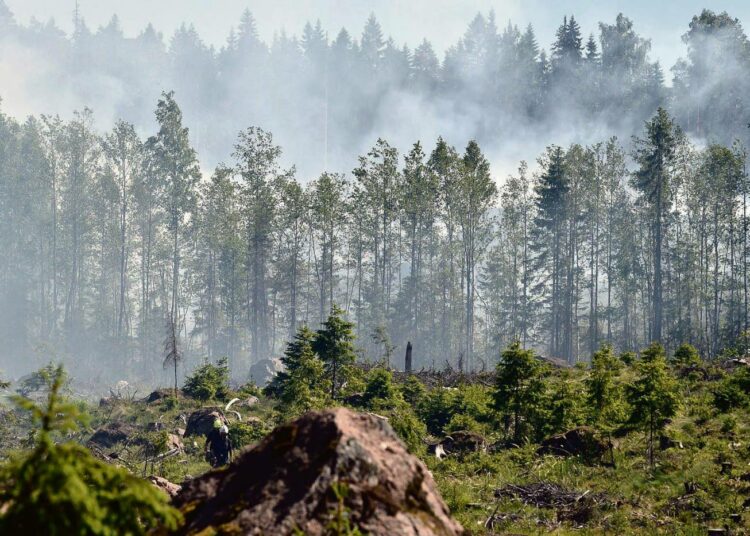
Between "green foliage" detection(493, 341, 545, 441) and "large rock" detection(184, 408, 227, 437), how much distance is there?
28.3ft

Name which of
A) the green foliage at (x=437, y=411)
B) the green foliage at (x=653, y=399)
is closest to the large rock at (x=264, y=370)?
Result: the green foliage at (x=437, y=411)

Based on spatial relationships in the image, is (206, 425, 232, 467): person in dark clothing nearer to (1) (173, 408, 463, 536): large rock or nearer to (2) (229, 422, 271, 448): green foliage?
(2) (229, 422, 271, 448): green foliage

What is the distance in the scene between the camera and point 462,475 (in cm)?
1367

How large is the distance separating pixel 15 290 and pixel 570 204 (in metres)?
66.4

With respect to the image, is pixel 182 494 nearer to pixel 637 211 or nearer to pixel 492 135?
pixel 637 211

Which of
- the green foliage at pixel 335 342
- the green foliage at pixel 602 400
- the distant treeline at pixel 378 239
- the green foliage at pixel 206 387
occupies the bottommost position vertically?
the green foliage at pixel 206 387

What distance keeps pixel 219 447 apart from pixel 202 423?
333 centimetres

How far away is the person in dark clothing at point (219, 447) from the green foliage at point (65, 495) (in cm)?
1405

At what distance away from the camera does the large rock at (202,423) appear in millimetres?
20047

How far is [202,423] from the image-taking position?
2048 centimetres

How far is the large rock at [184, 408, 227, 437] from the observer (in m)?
20.0

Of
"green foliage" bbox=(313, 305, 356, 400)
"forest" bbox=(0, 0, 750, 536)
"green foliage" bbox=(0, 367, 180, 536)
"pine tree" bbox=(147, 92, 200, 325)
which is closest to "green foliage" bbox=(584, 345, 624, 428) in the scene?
"forest" bbox=(0, 0, 750, 536)

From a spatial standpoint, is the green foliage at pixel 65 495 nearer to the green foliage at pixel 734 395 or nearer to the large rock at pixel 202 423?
the green foliage at pixel 734 395

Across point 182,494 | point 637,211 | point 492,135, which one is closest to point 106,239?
point 637,211
